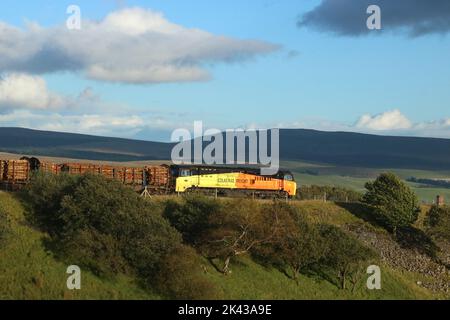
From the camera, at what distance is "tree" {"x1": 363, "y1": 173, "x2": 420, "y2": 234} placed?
6812 centimetres

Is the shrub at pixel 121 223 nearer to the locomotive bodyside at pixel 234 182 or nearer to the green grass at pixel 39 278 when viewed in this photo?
the green grass at pixel 39 278

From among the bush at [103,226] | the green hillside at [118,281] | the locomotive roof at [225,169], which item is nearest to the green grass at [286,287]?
the green hillside at [118,281]

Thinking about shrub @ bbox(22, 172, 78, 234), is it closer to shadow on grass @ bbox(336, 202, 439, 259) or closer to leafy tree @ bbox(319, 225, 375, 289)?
leafy tree @ bbox(319, 225, 375, 289)

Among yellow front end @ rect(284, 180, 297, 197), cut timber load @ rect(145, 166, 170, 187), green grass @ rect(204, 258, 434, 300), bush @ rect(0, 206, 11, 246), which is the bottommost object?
green grass @ rect(204, 258, 434, 300)

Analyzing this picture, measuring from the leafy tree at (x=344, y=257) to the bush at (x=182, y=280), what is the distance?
11.9 metres

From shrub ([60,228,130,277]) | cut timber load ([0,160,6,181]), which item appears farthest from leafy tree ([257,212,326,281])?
cut timber load ([0,160,6,181])

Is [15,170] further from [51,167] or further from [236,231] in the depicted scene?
[236,231]

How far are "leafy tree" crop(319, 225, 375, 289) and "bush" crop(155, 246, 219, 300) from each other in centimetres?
1187

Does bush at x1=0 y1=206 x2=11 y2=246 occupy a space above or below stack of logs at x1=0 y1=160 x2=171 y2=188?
below

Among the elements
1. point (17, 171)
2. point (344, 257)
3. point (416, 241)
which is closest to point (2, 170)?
point (17, 171)
